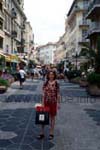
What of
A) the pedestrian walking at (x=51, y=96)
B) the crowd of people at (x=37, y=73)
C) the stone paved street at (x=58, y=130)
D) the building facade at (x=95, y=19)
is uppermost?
the building facade at (x=95, y=19)

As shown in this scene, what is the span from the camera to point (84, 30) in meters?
88.4

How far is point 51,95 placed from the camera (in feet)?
35.3

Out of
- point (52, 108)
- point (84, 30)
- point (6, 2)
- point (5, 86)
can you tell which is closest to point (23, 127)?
point (52, 108)

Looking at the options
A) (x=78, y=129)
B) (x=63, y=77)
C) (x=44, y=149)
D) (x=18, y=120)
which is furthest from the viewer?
(x=63, y=77)

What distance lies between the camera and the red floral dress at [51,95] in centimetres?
1075

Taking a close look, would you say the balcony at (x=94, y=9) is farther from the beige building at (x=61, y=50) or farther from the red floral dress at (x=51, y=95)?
the beige building at (x=61, y=50)

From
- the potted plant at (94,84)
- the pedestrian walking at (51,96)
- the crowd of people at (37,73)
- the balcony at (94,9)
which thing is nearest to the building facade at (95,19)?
the balcony at (94,9)

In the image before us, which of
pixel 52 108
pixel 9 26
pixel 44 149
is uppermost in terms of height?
pixel 9 26

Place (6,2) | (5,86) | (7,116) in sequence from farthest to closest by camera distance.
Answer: (6,2) < (5,86) < (7,116)

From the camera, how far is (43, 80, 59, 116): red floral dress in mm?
10750

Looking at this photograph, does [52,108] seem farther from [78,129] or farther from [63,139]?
[78,129]

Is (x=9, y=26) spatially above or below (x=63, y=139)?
Result: above

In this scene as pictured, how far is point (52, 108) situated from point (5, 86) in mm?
15449

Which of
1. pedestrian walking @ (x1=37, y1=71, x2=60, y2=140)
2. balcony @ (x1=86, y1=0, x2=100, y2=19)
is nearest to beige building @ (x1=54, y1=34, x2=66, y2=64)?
balcony @ (x1=86, y1=0, x2=100, y2=19)
